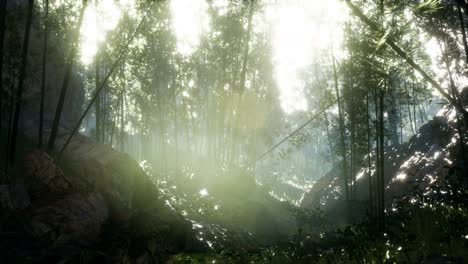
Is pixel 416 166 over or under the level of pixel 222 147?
under

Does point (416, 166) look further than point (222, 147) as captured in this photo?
No

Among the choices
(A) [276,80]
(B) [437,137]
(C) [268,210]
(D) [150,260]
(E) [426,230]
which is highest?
(A) [276,80]

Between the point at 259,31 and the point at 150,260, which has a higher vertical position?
the point at 259,31

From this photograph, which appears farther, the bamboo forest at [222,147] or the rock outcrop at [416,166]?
the rock outcrop at [416,166]

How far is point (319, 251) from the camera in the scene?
265 inches

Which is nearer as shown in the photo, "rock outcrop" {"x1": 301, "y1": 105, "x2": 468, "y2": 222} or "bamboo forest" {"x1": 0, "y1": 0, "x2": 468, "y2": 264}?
"bamboo forest" {"x1": 0, "y1": 0, "x2": 468, "y2": 264}

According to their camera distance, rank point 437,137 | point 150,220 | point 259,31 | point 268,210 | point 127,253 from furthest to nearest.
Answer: point 259,31 < point 268,210 < point 437,137 < point 150,220 < point 127,253

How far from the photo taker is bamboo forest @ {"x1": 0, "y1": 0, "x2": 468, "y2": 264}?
20.3 ft

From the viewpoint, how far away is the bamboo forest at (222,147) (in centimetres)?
618

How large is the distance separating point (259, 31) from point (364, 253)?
61.0 ft

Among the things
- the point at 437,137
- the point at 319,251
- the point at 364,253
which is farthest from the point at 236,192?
the point at 364,253

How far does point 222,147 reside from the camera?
25.2 metres

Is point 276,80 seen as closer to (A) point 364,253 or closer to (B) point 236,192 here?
(B) point 236,192

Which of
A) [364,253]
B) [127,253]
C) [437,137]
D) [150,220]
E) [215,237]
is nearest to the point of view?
[364,253]
